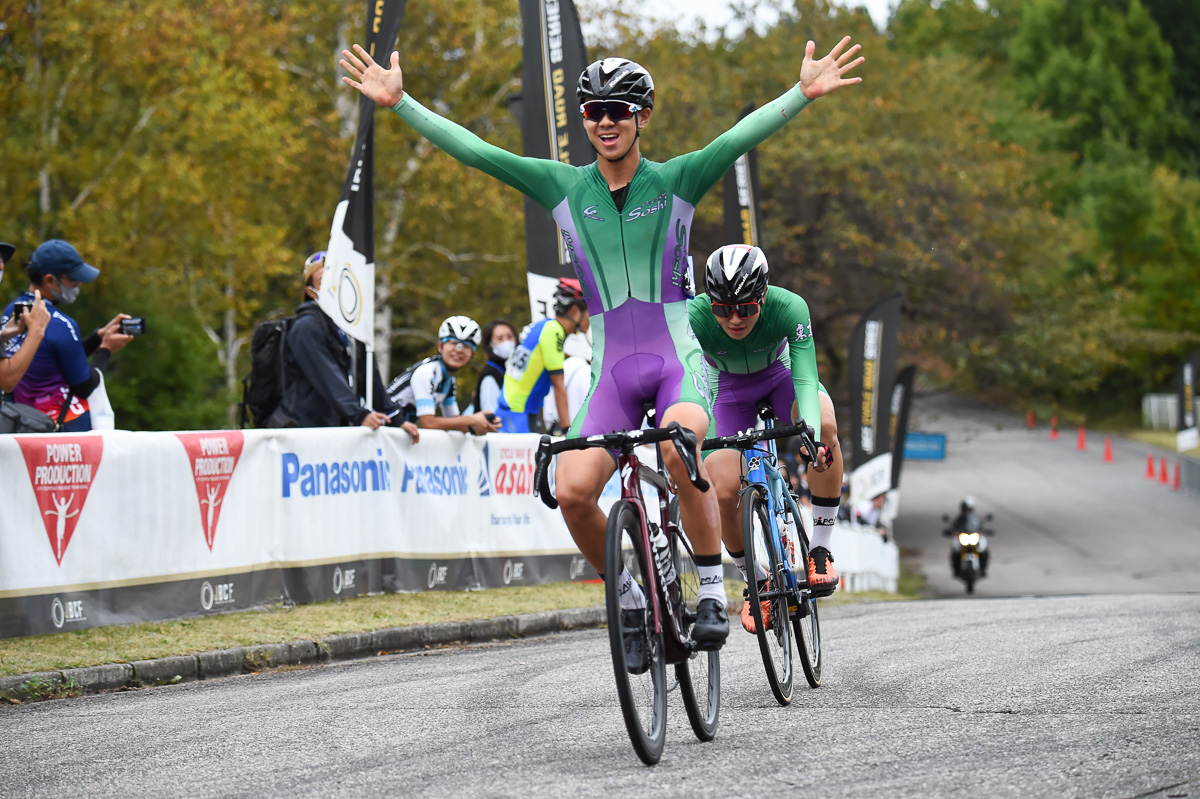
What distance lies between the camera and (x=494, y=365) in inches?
533

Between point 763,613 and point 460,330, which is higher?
point 460,330

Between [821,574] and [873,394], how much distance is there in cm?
1667

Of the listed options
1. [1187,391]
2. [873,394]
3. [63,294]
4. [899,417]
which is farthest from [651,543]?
[1187,391]

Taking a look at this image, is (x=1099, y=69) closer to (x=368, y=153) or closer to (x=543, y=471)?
(x=368, y=153)

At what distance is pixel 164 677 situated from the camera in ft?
27.6

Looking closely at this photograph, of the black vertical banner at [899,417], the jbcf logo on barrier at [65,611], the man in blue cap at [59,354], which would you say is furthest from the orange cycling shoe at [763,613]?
the black vertical banner at [899,417]

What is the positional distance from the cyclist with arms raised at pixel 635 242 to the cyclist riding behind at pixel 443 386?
20.3 ft

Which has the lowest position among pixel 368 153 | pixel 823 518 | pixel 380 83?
pixel 823 518

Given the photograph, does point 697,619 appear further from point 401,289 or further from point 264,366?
point 401,289

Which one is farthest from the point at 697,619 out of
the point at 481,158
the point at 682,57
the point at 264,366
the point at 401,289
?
the point at 682,57

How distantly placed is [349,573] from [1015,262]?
32.6m

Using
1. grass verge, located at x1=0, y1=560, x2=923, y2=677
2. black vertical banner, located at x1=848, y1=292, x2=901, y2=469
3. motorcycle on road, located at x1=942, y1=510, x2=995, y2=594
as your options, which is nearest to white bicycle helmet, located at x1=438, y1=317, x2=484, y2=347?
grass verge, located at x1=0, y1=560, x2=923, y2=677

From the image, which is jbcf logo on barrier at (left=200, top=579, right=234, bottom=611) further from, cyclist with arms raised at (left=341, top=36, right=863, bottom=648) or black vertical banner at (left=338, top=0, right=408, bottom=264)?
cyclist with arms raised at (left=341, top=36, right=863, bottom=648)

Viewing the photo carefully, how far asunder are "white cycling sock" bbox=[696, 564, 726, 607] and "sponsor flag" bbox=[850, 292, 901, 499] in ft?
59.7
